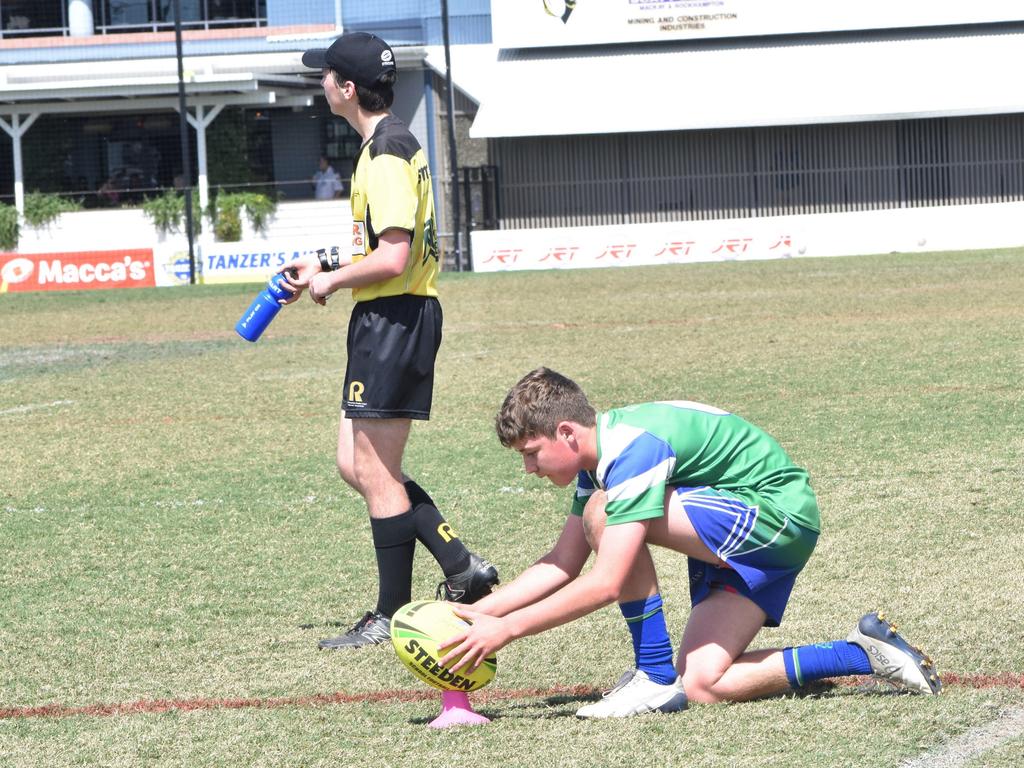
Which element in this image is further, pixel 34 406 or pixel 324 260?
pixel 34 406

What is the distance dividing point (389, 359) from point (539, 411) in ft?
4.52

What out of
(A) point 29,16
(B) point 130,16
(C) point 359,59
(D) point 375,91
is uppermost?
(A) point 29,16

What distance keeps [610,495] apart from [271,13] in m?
34.0

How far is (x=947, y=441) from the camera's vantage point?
28.2ft

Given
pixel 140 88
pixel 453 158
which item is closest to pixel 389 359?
pixel 453 158

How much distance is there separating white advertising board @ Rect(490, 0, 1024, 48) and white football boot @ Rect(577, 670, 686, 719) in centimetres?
3167

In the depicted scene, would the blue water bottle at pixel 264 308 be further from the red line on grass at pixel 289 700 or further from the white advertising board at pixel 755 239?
the white advertising board at pixel 755 239

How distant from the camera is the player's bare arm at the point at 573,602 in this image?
400 cm

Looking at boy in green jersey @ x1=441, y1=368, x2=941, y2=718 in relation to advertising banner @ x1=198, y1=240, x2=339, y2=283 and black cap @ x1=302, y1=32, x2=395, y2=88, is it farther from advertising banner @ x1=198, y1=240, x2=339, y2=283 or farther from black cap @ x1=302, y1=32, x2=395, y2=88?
advertising banner @ x1=198, y1=240, x2=339, y2=283

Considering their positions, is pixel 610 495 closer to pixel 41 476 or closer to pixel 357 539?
pixel 357 539

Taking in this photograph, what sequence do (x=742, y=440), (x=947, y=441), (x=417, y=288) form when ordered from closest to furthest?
(x=742, y=440)
(x=417, y=288)
(x=947, y=441)

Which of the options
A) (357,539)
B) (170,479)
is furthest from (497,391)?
(357,539)

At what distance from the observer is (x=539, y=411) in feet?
13.3

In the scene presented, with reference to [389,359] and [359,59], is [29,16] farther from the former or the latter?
[389,359]
